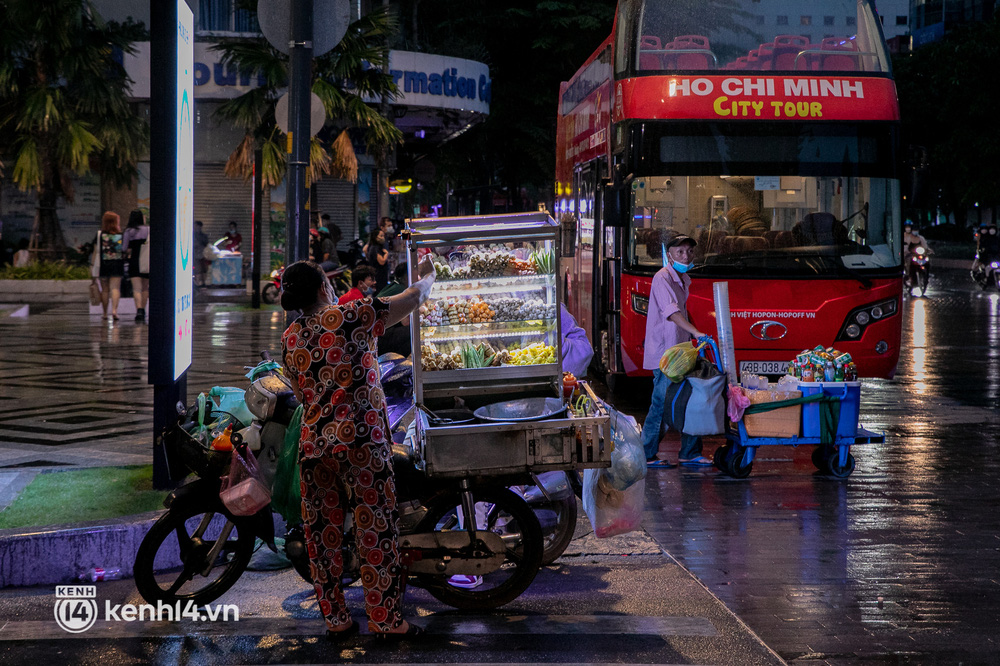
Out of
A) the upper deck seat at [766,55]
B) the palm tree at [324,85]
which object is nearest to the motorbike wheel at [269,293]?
the palm tree at [324,85]

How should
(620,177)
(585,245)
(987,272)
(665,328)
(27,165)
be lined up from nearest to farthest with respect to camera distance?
1. (665,328)
2. (620,177)
3. (585,245)
4. (27,165)
5. (987,272)

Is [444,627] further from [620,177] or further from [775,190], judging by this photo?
[775,190]

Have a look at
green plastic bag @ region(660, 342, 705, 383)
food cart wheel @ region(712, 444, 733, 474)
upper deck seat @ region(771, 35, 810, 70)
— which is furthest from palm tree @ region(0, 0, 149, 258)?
food cart wheel @ region(712, 444, 733, 474)

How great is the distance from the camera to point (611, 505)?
5.93 meters

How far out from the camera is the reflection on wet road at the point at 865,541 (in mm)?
5320

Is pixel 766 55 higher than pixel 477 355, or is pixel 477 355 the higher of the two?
pixel 766 55

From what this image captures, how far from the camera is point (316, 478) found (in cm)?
510

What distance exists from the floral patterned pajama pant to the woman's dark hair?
721 mm

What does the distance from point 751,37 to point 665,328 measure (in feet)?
12.8

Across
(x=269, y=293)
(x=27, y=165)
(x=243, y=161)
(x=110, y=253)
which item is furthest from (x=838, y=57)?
(x=27, y=165)

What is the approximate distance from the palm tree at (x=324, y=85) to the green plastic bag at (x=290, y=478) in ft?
57.2

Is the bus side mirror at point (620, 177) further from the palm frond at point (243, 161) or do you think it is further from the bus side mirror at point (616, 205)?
the palm frond at point (243, 161)

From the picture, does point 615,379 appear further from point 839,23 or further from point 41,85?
point 41,85

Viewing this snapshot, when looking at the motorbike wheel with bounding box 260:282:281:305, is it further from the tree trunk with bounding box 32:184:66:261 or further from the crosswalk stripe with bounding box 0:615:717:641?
the crosswalk stripe with bounding box 0:615:717:641
